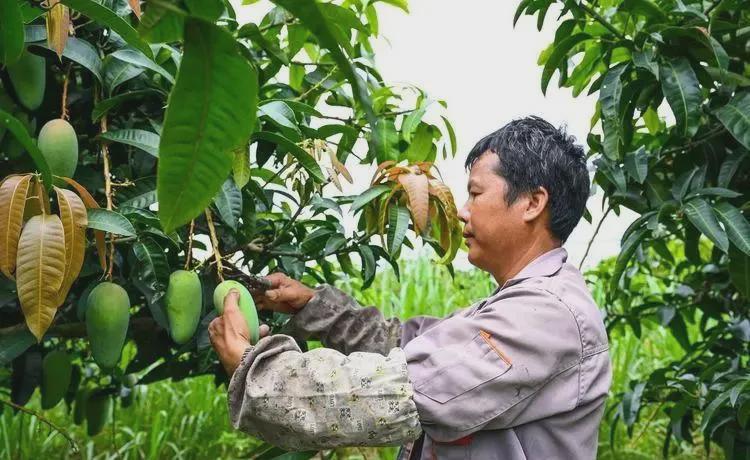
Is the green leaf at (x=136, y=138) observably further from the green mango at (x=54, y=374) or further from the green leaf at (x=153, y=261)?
the green mango at (x=54, y=374)

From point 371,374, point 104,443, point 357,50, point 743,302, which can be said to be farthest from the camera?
point 104,443

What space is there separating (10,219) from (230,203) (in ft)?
1.31

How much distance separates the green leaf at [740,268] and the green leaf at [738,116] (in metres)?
0.23

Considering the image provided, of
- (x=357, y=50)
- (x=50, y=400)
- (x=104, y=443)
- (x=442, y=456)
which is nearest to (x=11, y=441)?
(x=104, y=443)

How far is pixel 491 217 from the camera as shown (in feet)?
4.54

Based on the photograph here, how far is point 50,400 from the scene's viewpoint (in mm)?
1636

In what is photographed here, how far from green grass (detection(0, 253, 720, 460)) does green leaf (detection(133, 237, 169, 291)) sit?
4.23 feet

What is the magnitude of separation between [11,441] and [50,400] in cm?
122

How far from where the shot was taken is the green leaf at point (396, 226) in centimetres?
135

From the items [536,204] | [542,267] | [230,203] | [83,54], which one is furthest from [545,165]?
[83,54]

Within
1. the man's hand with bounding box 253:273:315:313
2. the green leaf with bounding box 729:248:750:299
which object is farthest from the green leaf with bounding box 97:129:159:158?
the green leaf with bounding box 729:248:750:299

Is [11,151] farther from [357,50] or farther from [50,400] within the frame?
[357,50]

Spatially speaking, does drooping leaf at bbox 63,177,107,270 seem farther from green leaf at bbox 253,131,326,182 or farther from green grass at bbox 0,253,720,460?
green grass at bbox 0,253,720,460

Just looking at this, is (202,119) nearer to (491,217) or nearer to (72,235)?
(72,235)
